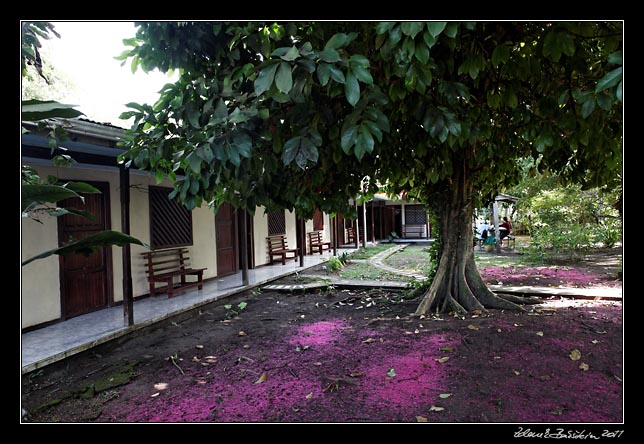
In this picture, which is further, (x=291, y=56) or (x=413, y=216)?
(x=413, y=216)

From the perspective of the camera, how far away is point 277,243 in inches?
527

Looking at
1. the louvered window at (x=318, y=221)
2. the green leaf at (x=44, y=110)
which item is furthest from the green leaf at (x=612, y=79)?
the louvered window at (x=318, y=221)

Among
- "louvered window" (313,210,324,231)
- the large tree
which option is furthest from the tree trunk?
"louvered window" (313,210,324,231)

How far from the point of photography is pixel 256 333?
584cm

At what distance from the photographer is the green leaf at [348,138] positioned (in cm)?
217

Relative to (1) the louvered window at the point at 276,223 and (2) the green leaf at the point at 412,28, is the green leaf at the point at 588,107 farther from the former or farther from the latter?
Result: (1) the louvered window at the point at 276,223

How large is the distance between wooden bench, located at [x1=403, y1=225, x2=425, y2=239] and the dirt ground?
1849cm

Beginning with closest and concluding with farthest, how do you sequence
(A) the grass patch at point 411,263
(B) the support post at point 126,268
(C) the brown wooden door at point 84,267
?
(B) the support post at point 126,268, (C) the brown wooden door at point 84,267, (A) the grass patch at point 411,263

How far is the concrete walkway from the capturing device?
15.4ft

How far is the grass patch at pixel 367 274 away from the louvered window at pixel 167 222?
3993 millimetres

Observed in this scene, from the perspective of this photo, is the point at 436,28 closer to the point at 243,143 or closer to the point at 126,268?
the point at 243,143

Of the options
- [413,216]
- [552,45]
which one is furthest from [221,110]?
[413,216]

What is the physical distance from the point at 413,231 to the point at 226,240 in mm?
16500

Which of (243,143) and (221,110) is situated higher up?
(221,110)
